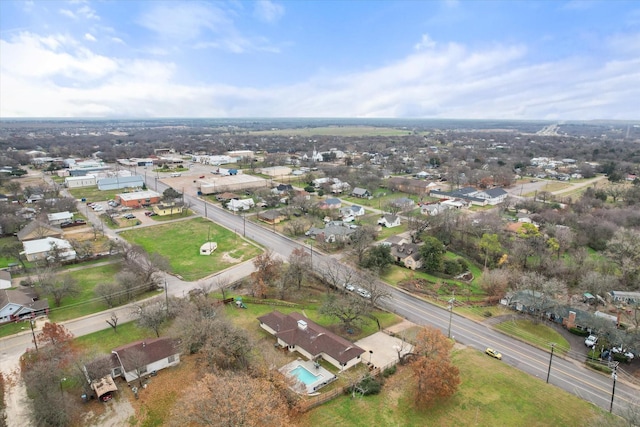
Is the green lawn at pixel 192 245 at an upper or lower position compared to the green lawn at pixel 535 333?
upper

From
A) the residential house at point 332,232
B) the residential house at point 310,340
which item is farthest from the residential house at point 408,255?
the residential house at point 310,340

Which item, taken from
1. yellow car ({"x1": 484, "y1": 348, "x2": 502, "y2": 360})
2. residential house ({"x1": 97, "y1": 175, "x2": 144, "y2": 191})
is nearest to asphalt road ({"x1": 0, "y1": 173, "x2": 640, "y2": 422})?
yellow car ({"x1": 484, "y1": 348, "x2": 502, "y2": 360})

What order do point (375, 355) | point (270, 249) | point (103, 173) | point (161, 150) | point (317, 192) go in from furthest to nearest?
point (161, 150) < point (103, 173) < point (317, 192) < point (270, 249) < point (375, 355)

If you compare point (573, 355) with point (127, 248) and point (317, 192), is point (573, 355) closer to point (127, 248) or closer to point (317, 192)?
point (127, 248)

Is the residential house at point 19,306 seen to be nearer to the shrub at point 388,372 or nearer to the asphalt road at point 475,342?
the asphalt road at point 475,342

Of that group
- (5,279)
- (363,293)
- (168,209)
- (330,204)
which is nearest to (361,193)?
(330,204)

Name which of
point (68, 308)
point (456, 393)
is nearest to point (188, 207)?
point (68, 308)
